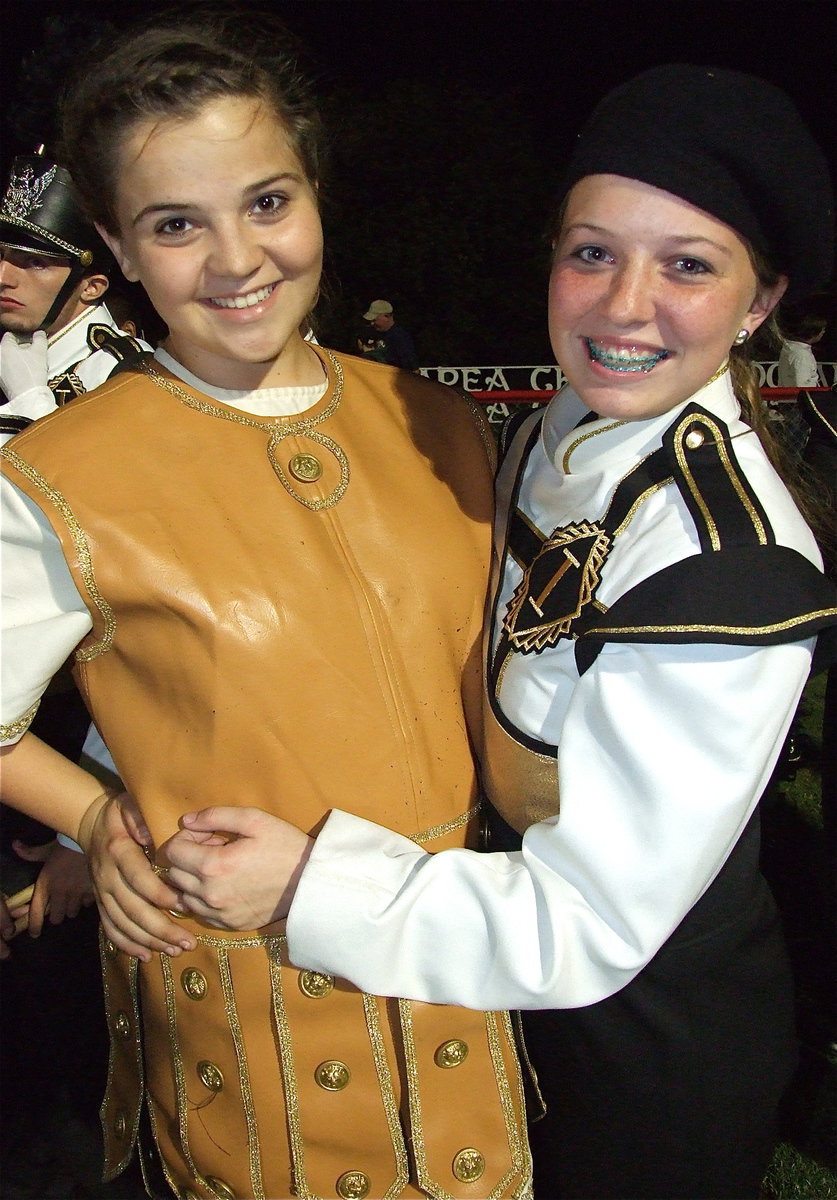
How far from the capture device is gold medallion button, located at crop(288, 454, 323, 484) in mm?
1412

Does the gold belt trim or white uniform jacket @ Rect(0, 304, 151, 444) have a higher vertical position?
white uniform jacket @ Rect(0, 304, 151, 444)

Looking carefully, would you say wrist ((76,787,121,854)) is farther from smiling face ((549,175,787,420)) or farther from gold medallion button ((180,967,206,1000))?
smiling face ((549,175,787,420))

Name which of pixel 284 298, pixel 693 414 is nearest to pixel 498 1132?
pixel 693 414

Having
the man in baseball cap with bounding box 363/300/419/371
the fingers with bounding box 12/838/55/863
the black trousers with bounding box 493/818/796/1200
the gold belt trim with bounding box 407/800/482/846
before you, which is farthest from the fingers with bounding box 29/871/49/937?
the man in baseball cap with bounding box 363/300/419/371

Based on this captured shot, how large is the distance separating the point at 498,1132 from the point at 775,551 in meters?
0.94

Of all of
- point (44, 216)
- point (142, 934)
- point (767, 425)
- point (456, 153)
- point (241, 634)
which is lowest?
point (142, 934)

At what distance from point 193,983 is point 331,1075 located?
0.23 meters

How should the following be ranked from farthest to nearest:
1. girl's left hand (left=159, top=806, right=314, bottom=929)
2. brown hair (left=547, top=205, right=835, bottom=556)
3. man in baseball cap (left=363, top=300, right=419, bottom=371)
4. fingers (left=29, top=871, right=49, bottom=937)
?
1. man in baseball cap (left=363, top=300, right=419, bottom=371)
2. fingers (left=29, top=871, right=49, bottom=937)
3. brown hair (left=547, top=205, right=835, bottom=556)
4. girl's left hand (left=159, top=806, right=314, bottom=929)

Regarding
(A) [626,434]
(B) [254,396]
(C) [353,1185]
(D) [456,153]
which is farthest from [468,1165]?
(D) [456,153]

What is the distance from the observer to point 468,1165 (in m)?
1.39

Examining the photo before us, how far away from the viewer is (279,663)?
1314 mm

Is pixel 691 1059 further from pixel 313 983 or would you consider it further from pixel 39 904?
pixel 39 904

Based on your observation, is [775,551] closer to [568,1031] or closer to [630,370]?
[630,370]

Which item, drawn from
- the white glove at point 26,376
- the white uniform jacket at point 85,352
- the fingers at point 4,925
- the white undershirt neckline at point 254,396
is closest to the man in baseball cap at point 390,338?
the white uniform jacket at point 85,352
